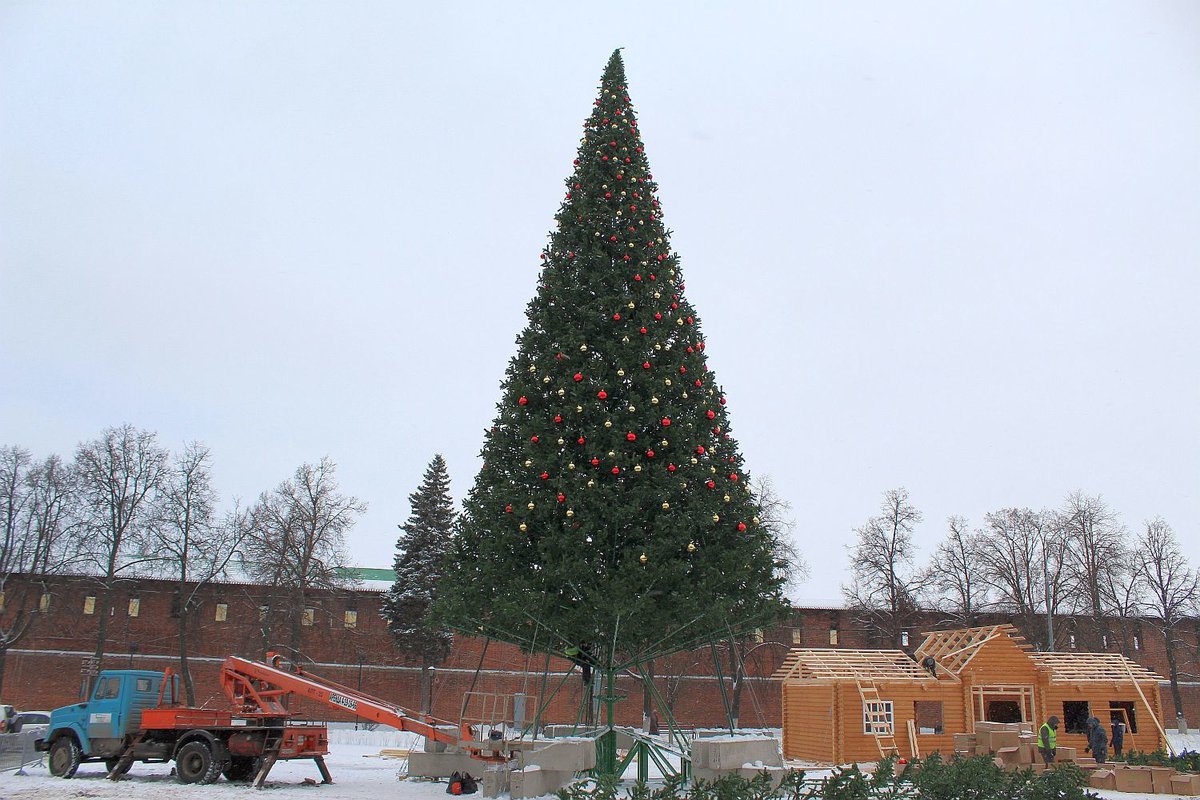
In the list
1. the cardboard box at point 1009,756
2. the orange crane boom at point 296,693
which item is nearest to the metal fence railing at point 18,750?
the orange crane boom at point 296,693

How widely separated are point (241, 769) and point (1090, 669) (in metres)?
26.8

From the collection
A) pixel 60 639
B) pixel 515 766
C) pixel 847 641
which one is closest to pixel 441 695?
pixel 60 639

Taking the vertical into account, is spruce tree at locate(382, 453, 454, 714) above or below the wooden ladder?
above

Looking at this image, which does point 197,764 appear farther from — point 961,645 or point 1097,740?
point 961,645

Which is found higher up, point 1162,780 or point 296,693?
A: point 296,693

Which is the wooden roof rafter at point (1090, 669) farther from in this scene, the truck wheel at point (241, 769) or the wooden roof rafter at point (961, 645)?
the truck wheel at point (241, 769)

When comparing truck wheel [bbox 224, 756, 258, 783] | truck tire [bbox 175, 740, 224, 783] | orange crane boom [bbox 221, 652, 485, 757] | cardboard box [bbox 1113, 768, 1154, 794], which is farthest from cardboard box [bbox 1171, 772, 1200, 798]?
truck tire [bbox 175, 740, 224, 783]

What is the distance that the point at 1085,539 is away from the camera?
46.9 m

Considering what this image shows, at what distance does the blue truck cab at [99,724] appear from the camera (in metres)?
19.2

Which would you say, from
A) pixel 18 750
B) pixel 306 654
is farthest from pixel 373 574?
pixel 18 750

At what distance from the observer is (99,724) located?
19266 mm

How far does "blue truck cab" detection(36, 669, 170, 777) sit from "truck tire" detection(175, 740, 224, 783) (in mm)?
1965

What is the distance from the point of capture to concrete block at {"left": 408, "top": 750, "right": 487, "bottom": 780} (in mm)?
17344

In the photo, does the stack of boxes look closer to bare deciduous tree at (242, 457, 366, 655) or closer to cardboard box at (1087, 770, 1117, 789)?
cardboard box at (1087, 770, 1117, 789)
